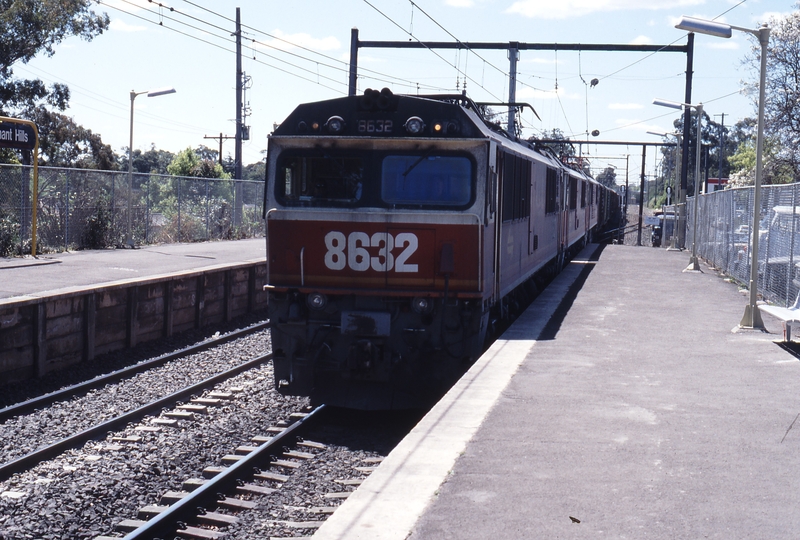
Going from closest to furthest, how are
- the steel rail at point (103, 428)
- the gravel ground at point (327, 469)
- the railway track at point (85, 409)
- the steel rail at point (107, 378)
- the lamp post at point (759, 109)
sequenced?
1. the gravel ground at point (327, 469)
2. the steel rail at point (103, 428)
3. the railway track at point (85, 409)
4. the steel rail at point (107, 378)
5. the lamp post at point (759, 109)

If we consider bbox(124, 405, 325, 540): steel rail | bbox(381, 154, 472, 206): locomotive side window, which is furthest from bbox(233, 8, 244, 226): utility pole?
bbox(124, 405, 325, 540): steel rail

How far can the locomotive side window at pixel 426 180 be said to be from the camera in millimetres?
8367

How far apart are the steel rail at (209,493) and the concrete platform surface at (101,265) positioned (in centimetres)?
543

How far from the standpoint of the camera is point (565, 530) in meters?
4.18

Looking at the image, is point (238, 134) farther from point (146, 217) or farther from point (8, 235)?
point (8, 235)

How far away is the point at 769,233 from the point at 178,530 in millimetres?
12319

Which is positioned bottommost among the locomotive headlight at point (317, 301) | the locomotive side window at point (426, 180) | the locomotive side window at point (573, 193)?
the locomotive headlight at point (317, 301)

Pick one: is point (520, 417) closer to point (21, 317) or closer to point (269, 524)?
point (269, 524)

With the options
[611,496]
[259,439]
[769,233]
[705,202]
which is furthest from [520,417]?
[705,202]

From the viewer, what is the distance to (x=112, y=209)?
22.4 meters

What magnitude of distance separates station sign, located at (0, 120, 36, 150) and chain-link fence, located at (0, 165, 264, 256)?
1.00 meters

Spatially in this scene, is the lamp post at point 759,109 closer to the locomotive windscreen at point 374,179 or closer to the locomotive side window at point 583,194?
the locomotive windscreen at point 374,179

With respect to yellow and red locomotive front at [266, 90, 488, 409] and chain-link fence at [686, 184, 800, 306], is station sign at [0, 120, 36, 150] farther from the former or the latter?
chain-link fence at [686, 184, 800, 306]

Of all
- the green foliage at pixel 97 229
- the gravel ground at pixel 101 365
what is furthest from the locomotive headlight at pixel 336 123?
the green foliage at pixel 97 229
